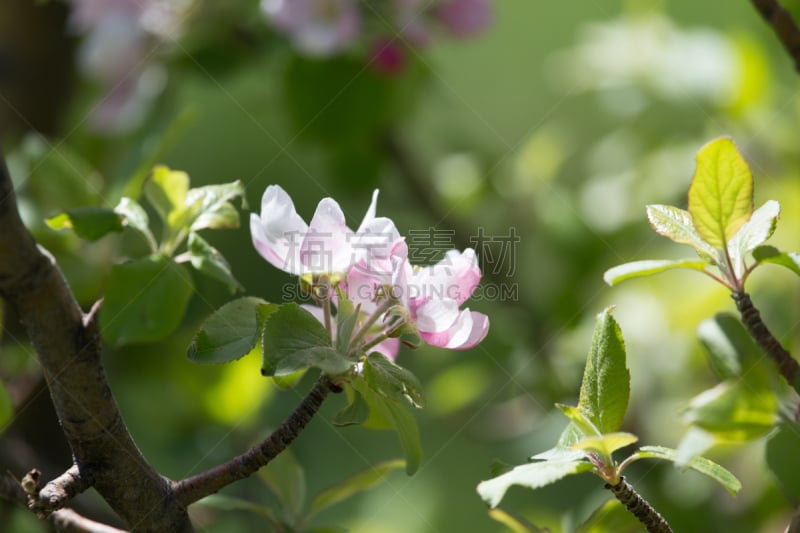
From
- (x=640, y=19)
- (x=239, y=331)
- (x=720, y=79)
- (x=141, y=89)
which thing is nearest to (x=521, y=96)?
(x=640, y=19)

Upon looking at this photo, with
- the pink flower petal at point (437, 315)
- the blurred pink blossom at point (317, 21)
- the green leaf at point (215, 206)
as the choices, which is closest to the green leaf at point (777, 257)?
the pink flower petal at point (437, 315)

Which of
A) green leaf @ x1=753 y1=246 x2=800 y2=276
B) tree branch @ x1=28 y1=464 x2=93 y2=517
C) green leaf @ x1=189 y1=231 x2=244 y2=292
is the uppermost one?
green leaf @ x1=753 y1=246 x2=800 y2=276

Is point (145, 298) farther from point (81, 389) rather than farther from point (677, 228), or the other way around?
point (677, 228)

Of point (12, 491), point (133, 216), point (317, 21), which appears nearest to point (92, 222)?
point (133, 216)

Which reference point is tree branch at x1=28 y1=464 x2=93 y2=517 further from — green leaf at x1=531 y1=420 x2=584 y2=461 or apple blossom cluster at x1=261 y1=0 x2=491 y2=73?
apple blossom cluster at x1=261 y1=0 x2=491 y2=73

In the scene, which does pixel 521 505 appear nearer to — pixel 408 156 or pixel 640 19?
pixel 408 156

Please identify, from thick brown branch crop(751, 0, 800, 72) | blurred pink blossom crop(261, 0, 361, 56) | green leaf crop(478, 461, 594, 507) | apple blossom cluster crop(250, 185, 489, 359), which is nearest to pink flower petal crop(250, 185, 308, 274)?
apple blossom cluster crop(250, 185, 489, 359)
